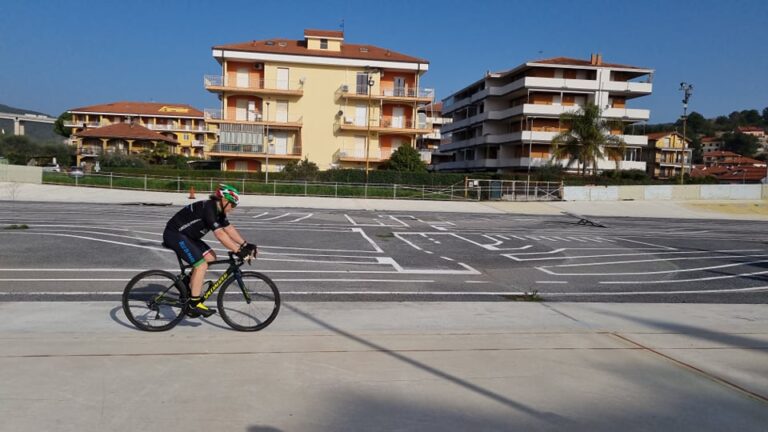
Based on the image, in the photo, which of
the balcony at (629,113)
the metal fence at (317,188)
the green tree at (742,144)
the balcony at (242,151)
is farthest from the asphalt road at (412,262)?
the green tree at (742,144)

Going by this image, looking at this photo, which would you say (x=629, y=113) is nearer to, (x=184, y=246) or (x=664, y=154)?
(x=664, y=154)

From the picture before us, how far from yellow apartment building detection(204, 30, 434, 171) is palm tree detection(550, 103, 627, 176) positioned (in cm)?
1304

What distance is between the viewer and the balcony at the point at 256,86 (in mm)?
52375

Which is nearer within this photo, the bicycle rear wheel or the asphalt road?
the bicycle rear wheel

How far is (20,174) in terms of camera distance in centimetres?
4275

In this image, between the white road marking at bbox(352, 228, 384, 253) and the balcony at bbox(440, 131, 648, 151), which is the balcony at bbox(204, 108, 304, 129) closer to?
the balcony at bbox(440, 131, 648, 151)

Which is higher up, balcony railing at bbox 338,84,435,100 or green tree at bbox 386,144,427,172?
balcony railing at bbox 338,84,435,100

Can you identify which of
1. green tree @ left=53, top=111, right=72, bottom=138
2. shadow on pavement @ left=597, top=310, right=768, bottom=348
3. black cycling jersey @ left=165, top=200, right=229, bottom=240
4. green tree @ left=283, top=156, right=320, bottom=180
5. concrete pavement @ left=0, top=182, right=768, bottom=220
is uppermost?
green tree @ left=53, top=111, right=72, bottom=138

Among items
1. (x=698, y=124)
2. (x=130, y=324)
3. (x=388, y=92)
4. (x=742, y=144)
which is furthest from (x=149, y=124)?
(x=698, y=124)

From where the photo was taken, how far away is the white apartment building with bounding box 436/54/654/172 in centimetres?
6216

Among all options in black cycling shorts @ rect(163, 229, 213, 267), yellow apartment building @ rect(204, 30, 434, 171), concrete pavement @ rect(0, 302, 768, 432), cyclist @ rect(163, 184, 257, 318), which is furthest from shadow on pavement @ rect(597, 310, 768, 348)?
yellow apartment building @ rect(204, 30, 434, 171)

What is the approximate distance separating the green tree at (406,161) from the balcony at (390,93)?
19.5ft

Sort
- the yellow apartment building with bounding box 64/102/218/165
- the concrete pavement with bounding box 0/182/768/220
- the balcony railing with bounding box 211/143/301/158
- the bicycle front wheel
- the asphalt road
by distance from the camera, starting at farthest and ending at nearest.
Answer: the yellow apartment building with bounding box 64/102/218/165
the balcony railing with bounding box 211/143/301/158
the concrete pavement with bounding box 0/182/768/220
the asphalt road
the bicycle front wheel

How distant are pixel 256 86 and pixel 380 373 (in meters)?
52.4
